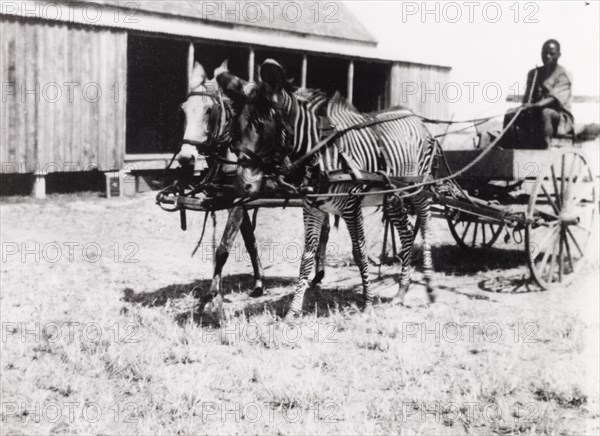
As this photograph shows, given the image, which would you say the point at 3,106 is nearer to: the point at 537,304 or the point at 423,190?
the point at 423,190

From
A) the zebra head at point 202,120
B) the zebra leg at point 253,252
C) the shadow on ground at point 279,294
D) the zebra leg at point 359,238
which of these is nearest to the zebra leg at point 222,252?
the shadow on ground at point 279,294

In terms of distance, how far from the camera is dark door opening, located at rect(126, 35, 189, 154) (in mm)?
21172

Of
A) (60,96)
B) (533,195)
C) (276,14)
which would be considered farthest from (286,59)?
(533,195)

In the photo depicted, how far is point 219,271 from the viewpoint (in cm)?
730

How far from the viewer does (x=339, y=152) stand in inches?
259

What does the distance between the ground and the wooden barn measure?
5.45m

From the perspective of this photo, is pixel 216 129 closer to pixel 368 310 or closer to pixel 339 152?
pixel 339 152

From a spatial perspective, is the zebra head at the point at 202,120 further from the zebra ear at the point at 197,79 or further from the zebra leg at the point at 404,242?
the zebra leg at the point at 404,242

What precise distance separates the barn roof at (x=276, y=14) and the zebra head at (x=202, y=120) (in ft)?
44.7

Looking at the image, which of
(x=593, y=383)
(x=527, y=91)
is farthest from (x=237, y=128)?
(x=527, y=91)

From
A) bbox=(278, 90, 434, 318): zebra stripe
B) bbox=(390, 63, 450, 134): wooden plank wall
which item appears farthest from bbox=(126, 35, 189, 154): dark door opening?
bbox=(278, 90, 434, 318): zebra stripe

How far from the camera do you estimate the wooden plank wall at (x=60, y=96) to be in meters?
14.1

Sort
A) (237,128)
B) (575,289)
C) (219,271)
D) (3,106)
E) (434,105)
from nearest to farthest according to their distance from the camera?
(237,128), (219,271), (575,289), (3,106), (434,105)

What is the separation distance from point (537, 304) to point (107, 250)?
6.66 meters
